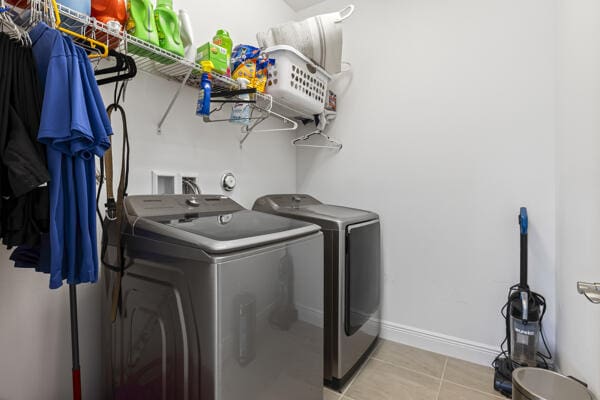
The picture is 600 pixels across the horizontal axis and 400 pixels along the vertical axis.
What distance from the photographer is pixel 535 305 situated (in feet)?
5.75

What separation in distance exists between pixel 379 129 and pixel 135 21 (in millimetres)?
1778

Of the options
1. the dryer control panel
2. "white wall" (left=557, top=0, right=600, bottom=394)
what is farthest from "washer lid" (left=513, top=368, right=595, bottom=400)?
the dryer control panel

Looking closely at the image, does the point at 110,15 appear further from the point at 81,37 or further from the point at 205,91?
the point at 205,91

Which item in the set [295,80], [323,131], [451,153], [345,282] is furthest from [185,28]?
[451,153]

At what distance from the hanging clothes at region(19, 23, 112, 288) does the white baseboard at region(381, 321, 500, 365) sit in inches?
84.7

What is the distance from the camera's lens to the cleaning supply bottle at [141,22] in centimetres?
119

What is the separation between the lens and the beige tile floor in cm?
173

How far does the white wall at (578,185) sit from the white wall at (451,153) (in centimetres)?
17

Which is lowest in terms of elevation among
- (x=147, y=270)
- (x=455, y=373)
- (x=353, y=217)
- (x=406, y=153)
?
(x=455, y=373)

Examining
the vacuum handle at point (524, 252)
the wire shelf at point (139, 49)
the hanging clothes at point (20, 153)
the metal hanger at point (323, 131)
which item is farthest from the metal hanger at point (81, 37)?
the vacuum handle at point (524, 252)

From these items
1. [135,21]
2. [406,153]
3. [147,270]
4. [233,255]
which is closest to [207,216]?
[147,270]

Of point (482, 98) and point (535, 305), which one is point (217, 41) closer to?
point (482, 98)

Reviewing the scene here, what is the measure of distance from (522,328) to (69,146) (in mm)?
2332

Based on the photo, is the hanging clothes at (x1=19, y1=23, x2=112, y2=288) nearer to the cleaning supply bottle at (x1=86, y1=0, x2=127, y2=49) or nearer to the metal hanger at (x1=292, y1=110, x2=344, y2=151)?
the cleaning supply bottle at (x1=86, y1=0, x2=127, y2=49)
